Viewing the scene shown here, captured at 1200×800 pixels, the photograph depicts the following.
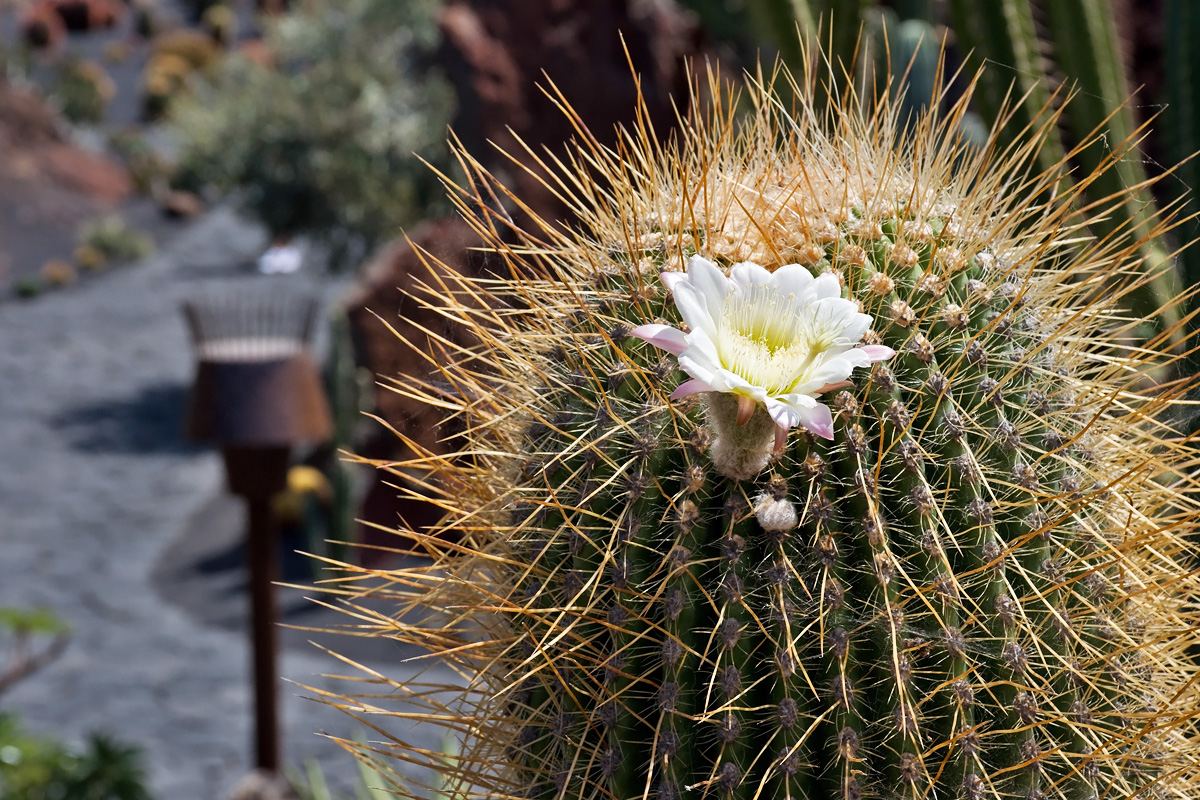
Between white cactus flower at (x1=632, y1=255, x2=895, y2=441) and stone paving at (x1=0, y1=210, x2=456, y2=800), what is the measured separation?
5.27 ft

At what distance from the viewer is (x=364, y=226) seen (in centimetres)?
957

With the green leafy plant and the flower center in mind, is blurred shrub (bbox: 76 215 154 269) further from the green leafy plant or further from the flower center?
the flower center

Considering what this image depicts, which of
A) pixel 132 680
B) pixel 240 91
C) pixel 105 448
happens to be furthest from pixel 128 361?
pixel 132 680

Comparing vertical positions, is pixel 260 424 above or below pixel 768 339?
below

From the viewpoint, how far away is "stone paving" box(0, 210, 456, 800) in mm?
5410

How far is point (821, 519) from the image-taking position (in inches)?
39.2

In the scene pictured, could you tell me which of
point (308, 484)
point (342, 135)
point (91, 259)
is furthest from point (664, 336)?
point (91, 259)

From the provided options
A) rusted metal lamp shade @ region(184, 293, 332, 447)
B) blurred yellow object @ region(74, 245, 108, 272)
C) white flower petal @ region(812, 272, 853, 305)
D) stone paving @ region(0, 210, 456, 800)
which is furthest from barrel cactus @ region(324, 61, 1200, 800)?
blurred yellow object @ region(74, 245, 108, 272)

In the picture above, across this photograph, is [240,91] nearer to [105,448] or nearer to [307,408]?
[105,448]

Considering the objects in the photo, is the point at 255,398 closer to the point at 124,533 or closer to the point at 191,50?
the point at 124,533

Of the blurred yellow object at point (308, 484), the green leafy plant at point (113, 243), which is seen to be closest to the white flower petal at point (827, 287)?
the blurred yellow object at point (308, 484)

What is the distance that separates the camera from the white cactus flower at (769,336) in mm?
934

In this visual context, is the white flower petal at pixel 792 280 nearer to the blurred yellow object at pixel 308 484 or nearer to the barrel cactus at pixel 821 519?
the barrel cactus at pixel 821 519

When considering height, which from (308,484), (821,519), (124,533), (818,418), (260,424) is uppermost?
(818,418)
